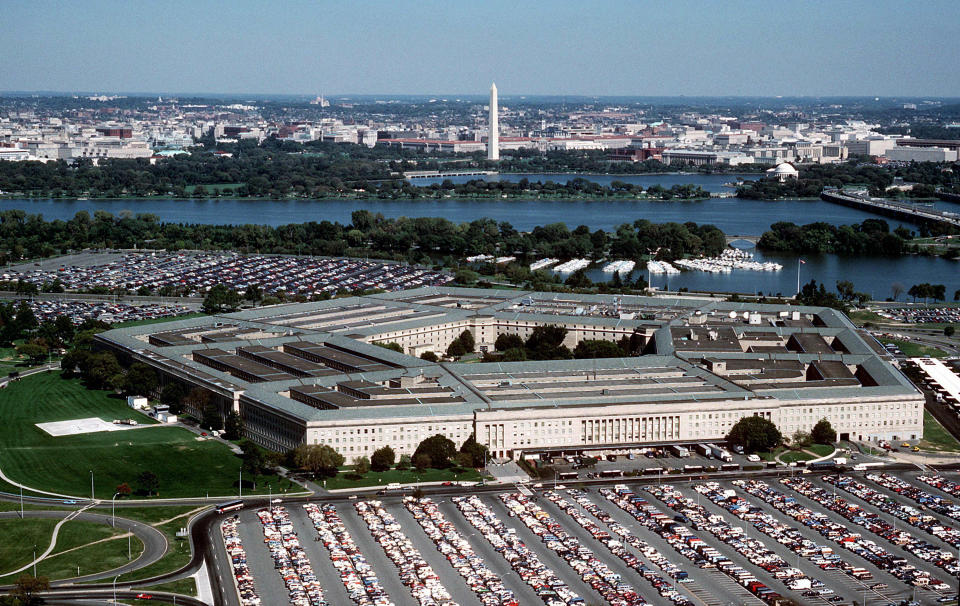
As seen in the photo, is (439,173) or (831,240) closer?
(831,240)

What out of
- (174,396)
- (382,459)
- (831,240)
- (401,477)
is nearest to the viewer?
(401,477)

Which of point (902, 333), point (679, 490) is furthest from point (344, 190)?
point (679, 490)

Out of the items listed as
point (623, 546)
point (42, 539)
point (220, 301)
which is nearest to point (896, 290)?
point (220, 301)

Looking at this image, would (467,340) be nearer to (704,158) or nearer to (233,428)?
(233,428)

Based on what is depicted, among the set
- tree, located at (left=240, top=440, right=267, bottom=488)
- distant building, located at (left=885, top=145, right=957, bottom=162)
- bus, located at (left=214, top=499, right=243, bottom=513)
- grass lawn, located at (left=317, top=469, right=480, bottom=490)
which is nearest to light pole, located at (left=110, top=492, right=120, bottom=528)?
bus, located at (left=214, top=499, right=243, bottom=513)

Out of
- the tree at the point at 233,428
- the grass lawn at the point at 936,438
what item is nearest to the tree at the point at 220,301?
the tree at the point at 233,428

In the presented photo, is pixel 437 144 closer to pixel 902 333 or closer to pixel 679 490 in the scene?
pixel 902 333
